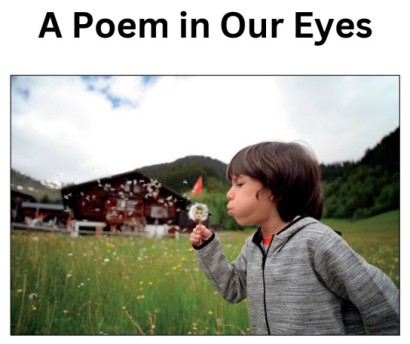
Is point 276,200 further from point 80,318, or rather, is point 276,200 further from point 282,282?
point 80,318

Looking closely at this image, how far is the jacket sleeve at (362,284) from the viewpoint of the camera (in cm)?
100

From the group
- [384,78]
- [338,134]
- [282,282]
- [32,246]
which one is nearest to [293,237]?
[282,282]

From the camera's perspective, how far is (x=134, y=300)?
1623 mm

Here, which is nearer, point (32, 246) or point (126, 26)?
point (126, 26)

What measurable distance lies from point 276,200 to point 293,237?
105mm

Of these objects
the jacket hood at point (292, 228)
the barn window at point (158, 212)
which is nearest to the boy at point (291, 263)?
the jacket hood at point (292, 228)

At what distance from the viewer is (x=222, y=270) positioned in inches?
47.1

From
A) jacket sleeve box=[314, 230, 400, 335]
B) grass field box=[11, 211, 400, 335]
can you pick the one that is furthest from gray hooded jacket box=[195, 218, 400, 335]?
grass field box=[11, 211, 400, 335]

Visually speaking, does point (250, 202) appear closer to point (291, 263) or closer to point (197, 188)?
point (291, 263)

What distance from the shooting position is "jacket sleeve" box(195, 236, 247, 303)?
1.18 metres

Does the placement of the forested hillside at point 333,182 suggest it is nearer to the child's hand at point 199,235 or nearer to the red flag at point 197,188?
the red flag at point 197,188

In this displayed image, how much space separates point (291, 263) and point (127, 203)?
0.77 meters

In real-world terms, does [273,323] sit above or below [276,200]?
below

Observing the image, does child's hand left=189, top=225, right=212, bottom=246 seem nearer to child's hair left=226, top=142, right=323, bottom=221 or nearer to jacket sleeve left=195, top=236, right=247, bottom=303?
jacket sleeve left=195, top=236, right=247, bottom=303
